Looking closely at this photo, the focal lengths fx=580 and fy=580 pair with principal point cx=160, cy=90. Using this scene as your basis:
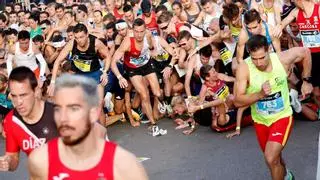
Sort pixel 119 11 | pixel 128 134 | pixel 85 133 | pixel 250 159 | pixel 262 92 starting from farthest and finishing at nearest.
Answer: pixel 119 11
pixel 128 134
pixel 250 159
pixel 262 92
pixel 85 133

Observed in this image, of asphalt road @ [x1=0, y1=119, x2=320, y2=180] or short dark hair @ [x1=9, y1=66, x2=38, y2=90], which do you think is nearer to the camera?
short dark hair @ [x1=9, y1=66, x2=38, y2=90]

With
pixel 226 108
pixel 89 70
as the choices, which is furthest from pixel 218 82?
pixel 89 70

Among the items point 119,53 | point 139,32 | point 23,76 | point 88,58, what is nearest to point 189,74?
point 139,32

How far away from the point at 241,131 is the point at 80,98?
197 inches

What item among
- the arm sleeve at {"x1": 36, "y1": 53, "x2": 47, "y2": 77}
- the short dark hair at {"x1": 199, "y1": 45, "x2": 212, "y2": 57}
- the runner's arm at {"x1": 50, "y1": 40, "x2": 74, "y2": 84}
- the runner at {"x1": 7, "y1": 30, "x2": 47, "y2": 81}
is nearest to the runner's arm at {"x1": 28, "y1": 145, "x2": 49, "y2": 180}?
the runner's arm at {"x1": 50, "y1": 40, "x2": 74, "y2": 84}

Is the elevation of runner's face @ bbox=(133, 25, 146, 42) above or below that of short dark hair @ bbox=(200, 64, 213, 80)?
above

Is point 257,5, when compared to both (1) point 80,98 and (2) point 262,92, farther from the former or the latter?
(1) point 80,98

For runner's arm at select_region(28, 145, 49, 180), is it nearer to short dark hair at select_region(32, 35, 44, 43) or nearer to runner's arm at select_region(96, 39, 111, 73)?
runner's arm at select_region(96, 39, 111, 73)

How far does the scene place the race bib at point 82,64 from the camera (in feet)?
26.9

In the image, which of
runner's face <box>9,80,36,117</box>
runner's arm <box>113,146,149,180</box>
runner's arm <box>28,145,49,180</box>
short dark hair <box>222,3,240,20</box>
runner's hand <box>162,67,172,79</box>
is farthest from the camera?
runner's hand <box>162,67,172,79</box>

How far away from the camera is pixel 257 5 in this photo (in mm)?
8477

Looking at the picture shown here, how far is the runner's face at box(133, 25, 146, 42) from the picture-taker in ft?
26.9

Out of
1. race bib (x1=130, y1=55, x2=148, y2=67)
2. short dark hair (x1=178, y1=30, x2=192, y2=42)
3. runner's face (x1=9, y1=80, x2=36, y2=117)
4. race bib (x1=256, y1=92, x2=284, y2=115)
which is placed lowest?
race bib (x1=130, y1=55, x2=148, y2=67)

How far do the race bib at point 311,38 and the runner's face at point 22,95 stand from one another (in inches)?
170
